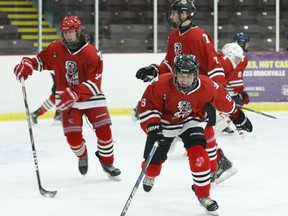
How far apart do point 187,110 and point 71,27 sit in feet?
3.72

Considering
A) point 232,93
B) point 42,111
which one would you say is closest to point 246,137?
point 232,93

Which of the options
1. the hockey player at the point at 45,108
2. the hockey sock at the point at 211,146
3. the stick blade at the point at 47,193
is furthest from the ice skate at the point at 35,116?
the hockey sock at the point at 211,146

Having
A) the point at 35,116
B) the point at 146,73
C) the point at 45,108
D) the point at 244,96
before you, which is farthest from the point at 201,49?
the point at 35,116

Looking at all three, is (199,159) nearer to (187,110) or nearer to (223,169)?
(187,110)

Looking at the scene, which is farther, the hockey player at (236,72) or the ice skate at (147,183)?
the hockey player at (236,72)

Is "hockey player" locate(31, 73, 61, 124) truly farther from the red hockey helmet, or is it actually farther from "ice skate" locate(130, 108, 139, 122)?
the red hockey helmet

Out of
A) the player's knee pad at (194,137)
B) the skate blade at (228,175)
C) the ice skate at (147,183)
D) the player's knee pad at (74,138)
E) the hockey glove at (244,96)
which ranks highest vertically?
the player's knee pad at (194,137)

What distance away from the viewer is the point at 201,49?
15.9ft

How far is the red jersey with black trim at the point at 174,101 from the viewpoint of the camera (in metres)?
4.04

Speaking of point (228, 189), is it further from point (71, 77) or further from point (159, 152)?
point (71, 77)

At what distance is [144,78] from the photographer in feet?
16.1

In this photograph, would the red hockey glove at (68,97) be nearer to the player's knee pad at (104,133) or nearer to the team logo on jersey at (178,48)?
the player's knee pad at (104,133)

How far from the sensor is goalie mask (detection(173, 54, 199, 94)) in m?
3.94

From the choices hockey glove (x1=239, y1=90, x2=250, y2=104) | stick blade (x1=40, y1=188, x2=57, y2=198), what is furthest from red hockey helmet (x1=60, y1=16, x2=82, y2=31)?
hockey glove (x1=239, y1=90, x2=250, y2=104)
